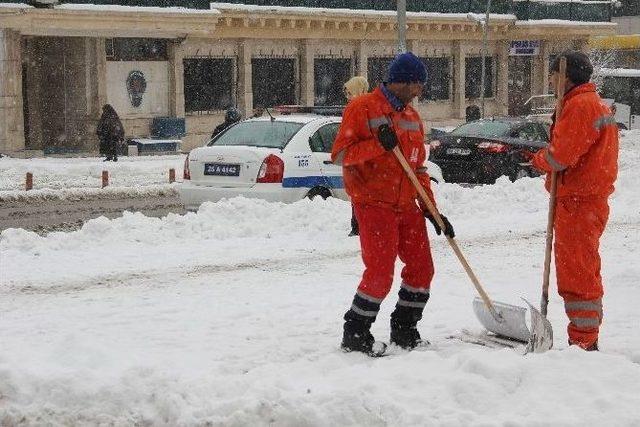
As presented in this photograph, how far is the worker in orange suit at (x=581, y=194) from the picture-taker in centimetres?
659

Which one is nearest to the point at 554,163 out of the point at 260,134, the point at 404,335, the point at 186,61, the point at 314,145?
the point at 404,335

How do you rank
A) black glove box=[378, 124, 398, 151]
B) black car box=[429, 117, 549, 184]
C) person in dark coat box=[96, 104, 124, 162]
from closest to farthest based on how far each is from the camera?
black glove box=[378, 124, 398, 151] < black car box=[429, 117, 549, 184] < person in dark coat box=[96, 104, 124, 162]

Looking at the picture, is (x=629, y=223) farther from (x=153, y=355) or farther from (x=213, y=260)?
(x=153, y=355)

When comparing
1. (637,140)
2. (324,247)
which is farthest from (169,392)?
(637,140)

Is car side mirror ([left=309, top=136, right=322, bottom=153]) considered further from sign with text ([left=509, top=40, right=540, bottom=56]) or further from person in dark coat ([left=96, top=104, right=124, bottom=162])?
sign with text ([left=509, top=40, right=540, bottom=56])

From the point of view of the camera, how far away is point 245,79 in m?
34.8

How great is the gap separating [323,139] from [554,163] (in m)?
8.15

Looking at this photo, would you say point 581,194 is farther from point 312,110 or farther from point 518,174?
point 518,174

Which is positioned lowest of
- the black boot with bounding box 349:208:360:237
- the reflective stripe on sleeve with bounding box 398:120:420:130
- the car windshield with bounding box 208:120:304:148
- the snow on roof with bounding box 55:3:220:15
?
the black boot with bounding box 349:208:360:237

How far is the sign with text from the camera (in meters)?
45.0

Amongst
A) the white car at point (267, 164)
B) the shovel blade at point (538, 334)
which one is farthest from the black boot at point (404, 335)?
the white car at point (267, 164)

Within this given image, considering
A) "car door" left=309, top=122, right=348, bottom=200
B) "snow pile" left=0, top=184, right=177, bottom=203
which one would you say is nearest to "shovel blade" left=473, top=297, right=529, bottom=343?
"car door" left=309, top=122, right=348, bottom=200

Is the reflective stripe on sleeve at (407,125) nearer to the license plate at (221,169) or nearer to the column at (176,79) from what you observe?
the license plate at (221,169)

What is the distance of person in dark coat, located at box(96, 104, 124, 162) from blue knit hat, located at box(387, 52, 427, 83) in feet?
71.7
